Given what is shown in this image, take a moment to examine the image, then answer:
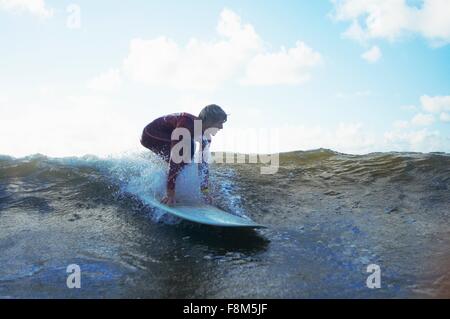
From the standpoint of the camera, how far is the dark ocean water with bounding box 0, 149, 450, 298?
3.31 meters

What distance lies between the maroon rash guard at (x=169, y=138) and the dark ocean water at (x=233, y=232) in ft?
1.35

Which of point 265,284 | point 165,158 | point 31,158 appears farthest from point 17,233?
point 31,158

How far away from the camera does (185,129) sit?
5.24m

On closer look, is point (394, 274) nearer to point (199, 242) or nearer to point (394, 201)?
point (199, 242)

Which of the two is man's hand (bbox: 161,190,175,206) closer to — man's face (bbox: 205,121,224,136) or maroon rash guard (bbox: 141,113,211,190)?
maroon rash guard (bbox: 141,113,211,190)

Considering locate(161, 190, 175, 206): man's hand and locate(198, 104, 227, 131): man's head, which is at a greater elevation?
locate(198, 104, 227, 131): man's head

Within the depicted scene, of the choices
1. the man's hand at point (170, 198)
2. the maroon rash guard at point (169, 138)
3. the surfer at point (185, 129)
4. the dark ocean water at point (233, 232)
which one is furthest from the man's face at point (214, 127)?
the man's hand at point (170, 198)

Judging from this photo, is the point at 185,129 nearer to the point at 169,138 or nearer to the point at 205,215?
the point at 169,138

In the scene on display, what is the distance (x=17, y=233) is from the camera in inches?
188

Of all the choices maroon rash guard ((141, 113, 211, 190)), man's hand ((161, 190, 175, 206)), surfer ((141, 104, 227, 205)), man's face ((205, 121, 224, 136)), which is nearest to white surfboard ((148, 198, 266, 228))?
man's hand ((161, 190, 175, 206))

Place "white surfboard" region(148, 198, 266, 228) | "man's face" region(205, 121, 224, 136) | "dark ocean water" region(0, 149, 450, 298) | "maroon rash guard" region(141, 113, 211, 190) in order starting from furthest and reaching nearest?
"man's face" region(205, 121, 224, 136), "maroon rash guard" region(141, 113, 211, 190), "white surfboard" region(148, 198, 266, 228), "dark ocean water" region(0, 149, 450, 298)

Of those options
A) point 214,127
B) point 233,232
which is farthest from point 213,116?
point 233,232

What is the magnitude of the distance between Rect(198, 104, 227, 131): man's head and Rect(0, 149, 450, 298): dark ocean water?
37.2 inches
